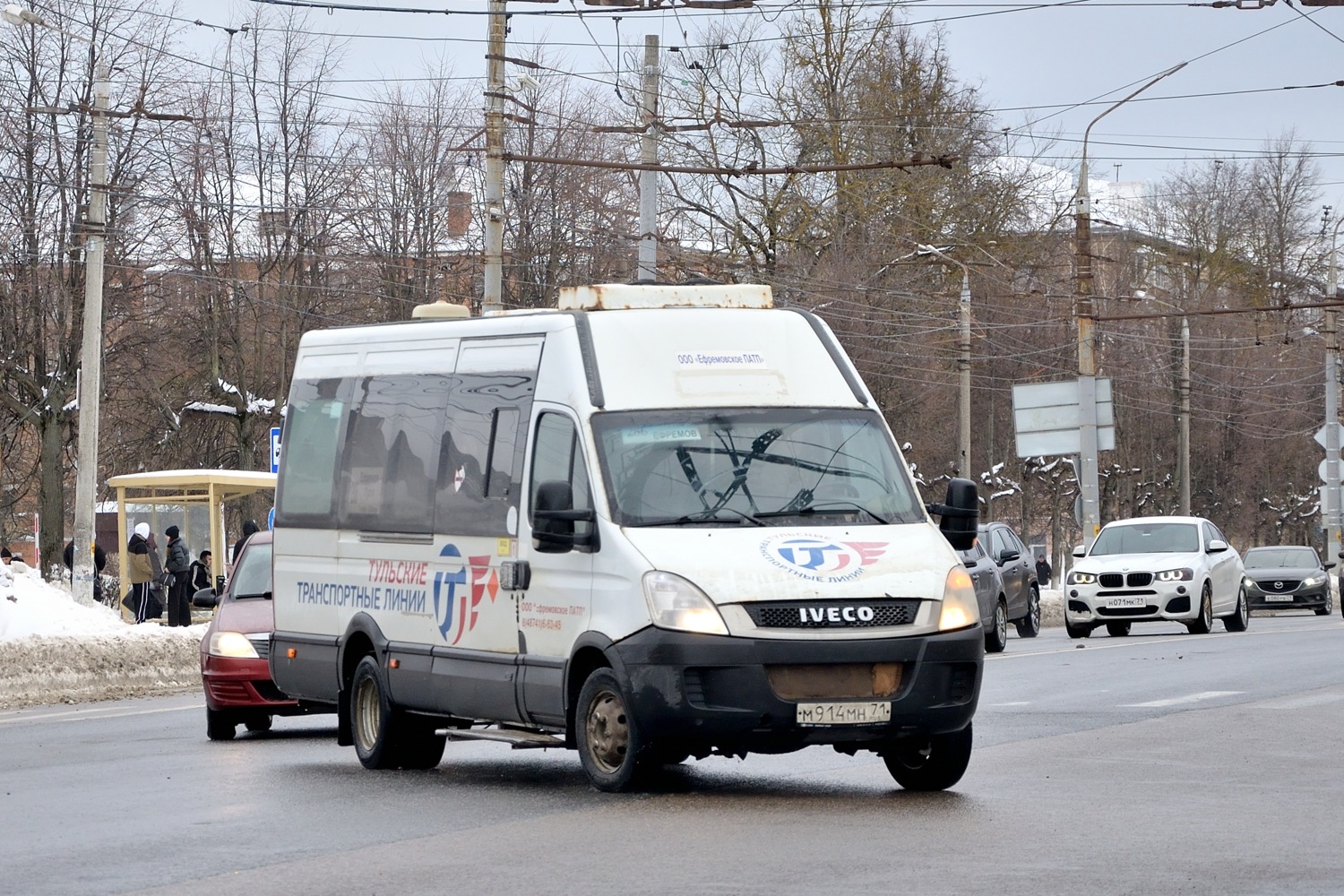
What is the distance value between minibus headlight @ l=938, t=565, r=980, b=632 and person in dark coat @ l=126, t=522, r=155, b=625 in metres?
22.5

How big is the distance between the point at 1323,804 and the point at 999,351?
5048 cm

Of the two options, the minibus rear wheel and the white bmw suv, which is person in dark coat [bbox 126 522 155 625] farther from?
the minibus rear wheel

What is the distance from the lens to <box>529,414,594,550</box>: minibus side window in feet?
36.8

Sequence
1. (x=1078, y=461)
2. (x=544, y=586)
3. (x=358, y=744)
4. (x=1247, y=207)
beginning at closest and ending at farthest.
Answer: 1. (x=544, y=586)
2. (x=358, y=744)
3. (x=1078, y=461)
4. (x=1247, y=207)

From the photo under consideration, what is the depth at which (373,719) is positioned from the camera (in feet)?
43.0

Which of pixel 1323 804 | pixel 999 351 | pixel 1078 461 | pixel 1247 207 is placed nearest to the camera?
pixel 1323 804

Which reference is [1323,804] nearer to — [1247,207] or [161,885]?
[161,885]

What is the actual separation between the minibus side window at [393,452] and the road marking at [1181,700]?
6.47 m

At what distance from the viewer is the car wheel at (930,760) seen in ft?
36.3

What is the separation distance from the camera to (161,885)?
8250mm

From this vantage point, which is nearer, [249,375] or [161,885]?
[161,885]

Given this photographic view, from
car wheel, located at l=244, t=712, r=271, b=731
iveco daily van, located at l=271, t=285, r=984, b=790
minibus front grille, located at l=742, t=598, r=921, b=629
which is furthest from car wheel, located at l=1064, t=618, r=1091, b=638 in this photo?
minibus front grille, located at l=742, t=598, r=921, b=629

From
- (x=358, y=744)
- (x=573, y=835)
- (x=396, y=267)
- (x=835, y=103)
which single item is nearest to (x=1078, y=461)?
(x=835, y=103)

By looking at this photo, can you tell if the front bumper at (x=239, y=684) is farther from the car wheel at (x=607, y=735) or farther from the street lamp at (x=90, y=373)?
the street lamp at (x=90, y=373)
